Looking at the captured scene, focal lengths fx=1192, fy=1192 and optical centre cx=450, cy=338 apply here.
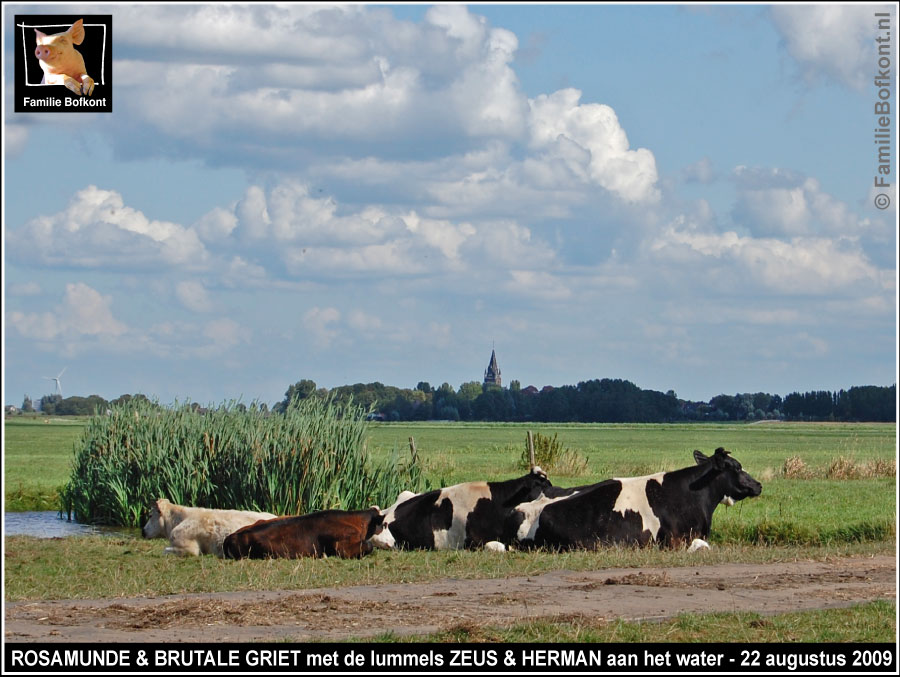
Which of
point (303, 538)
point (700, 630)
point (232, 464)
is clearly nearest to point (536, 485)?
point (303, 538)

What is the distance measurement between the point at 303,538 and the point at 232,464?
713cm

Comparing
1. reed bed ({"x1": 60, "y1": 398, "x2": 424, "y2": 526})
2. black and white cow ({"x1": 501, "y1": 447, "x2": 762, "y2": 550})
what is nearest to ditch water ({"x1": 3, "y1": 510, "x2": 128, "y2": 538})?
reed bed ({"x1": 60, "y1": 398, "x2": 424, "y2": 526})

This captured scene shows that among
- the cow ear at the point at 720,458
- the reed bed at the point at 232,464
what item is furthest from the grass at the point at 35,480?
the cow ear at the point at 720,458

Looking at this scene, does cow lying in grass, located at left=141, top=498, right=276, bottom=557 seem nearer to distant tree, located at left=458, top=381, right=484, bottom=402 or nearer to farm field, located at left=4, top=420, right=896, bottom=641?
farm field, located at left=4, top=420, right=896, bottom=641

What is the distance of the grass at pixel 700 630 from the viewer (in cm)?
977

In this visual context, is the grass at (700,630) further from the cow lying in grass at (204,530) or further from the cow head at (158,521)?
the cow head at (158,521)

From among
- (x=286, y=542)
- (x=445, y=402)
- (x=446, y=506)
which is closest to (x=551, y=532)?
(x=446, y=506)

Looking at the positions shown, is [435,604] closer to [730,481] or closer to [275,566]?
[275,566]

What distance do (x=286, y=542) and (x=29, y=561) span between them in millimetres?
3638

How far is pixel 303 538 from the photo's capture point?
1722 cm

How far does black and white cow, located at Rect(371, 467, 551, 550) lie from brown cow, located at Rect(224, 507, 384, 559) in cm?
103
